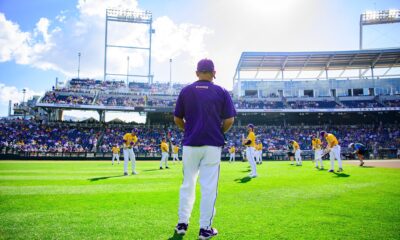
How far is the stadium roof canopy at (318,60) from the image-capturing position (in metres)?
45.8

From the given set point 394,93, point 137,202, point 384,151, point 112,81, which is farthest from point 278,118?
point 137,202

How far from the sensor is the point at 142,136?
4253cm

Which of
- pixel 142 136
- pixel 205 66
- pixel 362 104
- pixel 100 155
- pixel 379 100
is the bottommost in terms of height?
pixel 100 155

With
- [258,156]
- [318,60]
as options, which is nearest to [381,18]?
[318,60]

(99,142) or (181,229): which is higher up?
(99,142)

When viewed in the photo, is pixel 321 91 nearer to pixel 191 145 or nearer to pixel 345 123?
pixel 345 123

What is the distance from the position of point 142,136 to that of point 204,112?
39829 millimetres

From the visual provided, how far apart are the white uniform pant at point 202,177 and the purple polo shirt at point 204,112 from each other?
129 millimetres

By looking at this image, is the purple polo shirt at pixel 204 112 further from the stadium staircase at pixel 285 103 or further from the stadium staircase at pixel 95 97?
the stadium staircase at pixel 285 103

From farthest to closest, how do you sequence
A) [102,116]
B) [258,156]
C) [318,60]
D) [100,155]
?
[318,60]
[102,116]
[100,155]
[258,156]

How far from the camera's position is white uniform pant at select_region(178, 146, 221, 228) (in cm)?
369

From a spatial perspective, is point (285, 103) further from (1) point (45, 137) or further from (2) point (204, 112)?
(2) point (204, 112)

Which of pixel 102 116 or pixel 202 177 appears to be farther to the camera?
pixel 102 116

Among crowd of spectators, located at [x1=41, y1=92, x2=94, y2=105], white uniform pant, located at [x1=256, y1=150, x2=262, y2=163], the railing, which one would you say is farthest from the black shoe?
crowd of spectators, located at [x1=41, y1=92, x2=94, y2=105]
